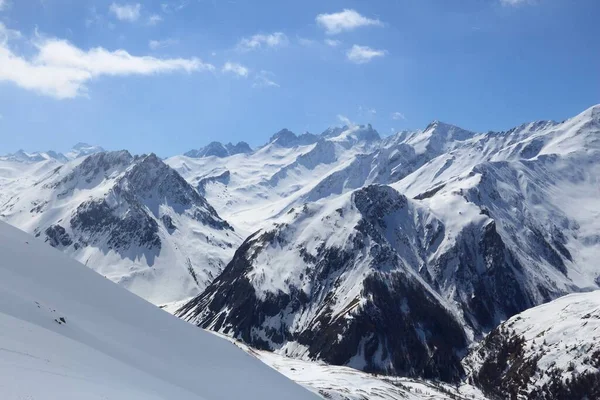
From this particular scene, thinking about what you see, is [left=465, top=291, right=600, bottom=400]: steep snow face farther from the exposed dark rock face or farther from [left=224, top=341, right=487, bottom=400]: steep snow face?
[left=224, top=341, right=487, bottom=400]: steep snow face

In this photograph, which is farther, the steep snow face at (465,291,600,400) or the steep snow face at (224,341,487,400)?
the steep snow face at (465,291,600,400)

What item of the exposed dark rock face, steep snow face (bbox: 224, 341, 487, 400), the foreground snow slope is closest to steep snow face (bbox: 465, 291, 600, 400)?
the exposed dark rock face

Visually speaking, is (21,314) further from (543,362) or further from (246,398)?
(543,362)

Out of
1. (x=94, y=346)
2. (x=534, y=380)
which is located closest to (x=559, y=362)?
(x=534, y=380)

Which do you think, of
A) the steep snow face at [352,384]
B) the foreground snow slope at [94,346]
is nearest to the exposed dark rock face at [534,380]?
the steep snow face at [352,384]

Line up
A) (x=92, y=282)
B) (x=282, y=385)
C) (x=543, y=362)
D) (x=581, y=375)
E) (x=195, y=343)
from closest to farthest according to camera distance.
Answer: (x=92, y=282) → (x=195, y=343) → (x=282, y=385) → (x=581, y=375) → (x=543, y=362)

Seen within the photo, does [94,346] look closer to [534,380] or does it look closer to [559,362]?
[559,362]

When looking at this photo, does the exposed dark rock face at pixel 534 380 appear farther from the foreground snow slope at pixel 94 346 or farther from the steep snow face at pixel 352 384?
the foreground snow slope at pixel 94 346

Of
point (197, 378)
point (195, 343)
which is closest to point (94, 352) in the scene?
point (197, 378)
